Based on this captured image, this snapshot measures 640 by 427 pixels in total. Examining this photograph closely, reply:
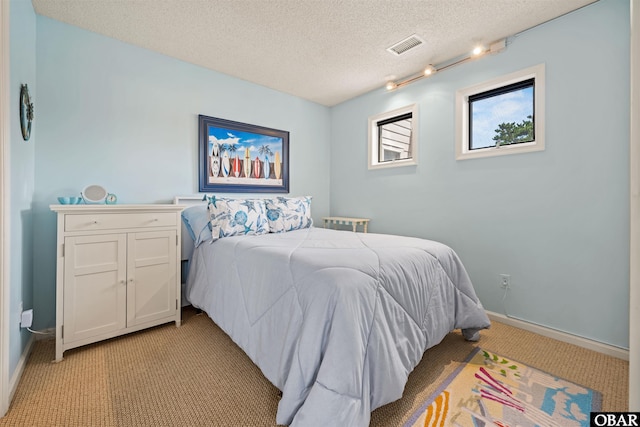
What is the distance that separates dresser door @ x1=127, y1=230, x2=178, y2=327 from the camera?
7.14 feet

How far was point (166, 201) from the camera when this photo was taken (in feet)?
9.13

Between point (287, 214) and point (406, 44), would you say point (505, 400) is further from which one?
point (406, 44)

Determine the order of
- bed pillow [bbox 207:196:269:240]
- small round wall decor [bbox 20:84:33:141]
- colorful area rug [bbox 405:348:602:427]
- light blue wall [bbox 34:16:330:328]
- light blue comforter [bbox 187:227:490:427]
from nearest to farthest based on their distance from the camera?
light blue comforter [bbox 187:227:490:427] < colorful area rug [bbox 405:348:602:427] < small round wall decor [bbox 20:84:33:141] < light blue wall [bbox 34:16:330:328] < bed pillow [bbox 207:196:269:240]

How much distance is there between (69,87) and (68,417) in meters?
2.33

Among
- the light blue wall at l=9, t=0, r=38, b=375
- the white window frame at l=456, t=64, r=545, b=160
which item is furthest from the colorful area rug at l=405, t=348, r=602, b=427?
the light blue wall at l=9, t=0, r=38, b=375

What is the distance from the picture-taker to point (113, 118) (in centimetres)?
249

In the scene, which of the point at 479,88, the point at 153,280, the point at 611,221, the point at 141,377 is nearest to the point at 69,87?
the point at 153,280

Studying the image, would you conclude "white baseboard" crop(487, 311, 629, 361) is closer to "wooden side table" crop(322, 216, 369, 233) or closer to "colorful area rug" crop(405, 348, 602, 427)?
A: "colorful area rug" crop(405, 348, 602, 427)

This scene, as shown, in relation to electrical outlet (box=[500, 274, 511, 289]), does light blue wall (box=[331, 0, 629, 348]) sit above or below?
above

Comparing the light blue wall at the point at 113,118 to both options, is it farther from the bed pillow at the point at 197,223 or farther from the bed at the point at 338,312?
the bed at the point at 338,312

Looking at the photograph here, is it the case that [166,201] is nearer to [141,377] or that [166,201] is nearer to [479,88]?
[141,377]

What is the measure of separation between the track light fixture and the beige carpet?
2437 mm

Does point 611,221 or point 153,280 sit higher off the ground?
point 611,221

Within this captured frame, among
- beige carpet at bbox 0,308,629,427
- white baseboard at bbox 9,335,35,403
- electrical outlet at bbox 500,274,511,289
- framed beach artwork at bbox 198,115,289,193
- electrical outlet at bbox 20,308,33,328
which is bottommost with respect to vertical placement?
beige carpet at bbox 0,308,629,427
